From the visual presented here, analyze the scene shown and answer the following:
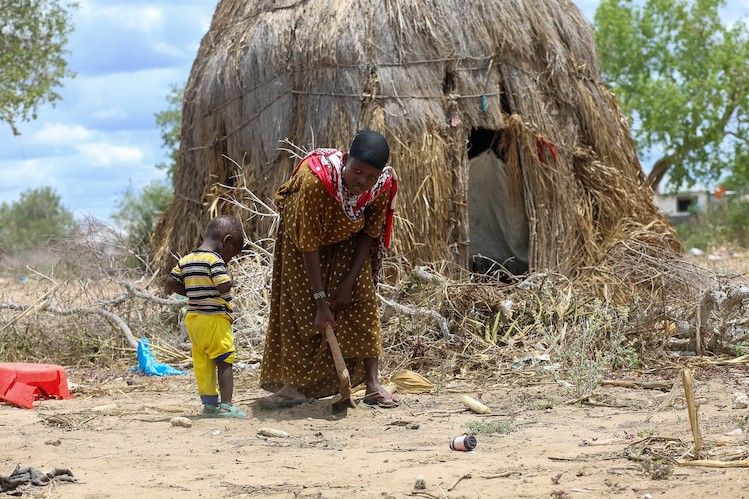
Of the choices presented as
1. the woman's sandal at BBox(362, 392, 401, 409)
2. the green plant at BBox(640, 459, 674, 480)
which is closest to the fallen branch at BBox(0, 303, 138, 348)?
the woman's sandal at BBox(362, 392, 401, 409)

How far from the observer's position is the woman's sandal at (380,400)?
147 inches

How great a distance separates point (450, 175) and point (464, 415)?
3419mm

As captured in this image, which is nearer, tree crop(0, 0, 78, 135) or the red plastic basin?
the red plastic basin

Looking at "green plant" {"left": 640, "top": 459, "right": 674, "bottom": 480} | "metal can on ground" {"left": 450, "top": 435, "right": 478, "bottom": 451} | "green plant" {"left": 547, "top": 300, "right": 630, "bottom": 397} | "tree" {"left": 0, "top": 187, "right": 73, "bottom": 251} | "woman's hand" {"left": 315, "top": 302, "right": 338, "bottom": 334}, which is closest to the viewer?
"green plant" {"left": 640, "top": 459, "right": 674, "bottom": 480}

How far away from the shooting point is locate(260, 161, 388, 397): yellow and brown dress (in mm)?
3598

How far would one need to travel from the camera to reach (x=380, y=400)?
147 inches

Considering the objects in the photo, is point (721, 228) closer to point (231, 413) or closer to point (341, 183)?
point (341, 183)

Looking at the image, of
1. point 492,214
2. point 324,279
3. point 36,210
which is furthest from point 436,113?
point 36,210

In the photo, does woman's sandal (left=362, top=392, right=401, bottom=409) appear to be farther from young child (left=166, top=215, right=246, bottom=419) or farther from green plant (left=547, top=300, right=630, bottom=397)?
green plant (left=547, top=300, right=630, bottom=397)

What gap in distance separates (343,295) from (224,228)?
2.31ft

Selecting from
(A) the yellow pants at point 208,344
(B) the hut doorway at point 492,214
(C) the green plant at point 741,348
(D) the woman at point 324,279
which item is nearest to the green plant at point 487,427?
(D) the woman at point 324,279

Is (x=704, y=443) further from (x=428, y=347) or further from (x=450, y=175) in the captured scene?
(x=450, y=175)

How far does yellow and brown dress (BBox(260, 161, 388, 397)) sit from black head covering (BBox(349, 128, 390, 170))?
37 cm

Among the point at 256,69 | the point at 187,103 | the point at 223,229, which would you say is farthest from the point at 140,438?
the point at 187,103
